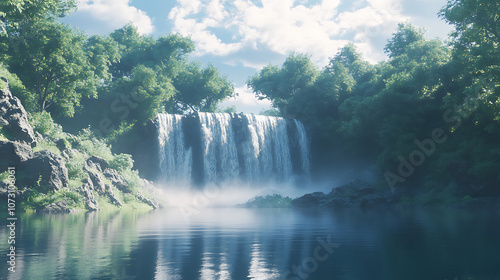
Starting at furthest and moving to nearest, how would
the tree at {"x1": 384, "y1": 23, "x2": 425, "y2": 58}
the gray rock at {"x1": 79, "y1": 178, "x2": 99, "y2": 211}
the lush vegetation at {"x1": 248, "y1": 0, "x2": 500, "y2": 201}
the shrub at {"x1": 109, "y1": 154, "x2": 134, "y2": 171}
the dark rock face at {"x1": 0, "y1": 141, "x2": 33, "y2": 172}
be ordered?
the tree at {"x1": 384, "y1": 23, "x2": 425, "y2": 58} → the shrub at {"x1": 109, "y1": 154, "x2": 134, "y2": 171} → the lush vegetation at {"x1": 248, "y1": 0, "x2": 500, "y2": 201} → the gray rock at {"x1": 79, "y1": 178, "x2": 99, "y2": 211} → the dark rock face at {"x1": 0, "y1": 141, "x2": 33, "y2": 172}

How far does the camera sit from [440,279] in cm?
618

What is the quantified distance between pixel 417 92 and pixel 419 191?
9655 millimetres

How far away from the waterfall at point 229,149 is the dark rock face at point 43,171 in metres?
20.4

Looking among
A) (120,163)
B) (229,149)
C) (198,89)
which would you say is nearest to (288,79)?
(198,89)

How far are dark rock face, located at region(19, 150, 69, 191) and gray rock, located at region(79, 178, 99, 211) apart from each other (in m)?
1.57

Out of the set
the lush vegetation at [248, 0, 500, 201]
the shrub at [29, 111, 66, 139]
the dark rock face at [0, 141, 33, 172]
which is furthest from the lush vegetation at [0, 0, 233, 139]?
the lush vegetation at [248, 0, 500, 201]

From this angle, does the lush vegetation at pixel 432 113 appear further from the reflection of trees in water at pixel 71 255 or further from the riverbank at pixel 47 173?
the riverbank at pixel 47 173

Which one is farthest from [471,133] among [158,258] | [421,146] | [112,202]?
[158,258]

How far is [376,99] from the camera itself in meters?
41.4

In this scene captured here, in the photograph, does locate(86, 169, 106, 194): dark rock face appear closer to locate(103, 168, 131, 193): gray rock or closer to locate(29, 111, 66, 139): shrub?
locate(103, 168, 131, 193): gray rock

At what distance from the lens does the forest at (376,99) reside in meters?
28.8

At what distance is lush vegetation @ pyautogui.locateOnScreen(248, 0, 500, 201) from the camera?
27812 mm

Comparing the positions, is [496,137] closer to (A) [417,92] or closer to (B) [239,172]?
(A) [417,92]

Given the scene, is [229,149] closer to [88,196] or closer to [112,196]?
[112,196]
